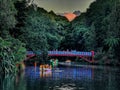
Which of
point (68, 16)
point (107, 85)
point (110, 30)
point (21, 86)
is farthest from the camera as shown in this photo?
point (68, 16)

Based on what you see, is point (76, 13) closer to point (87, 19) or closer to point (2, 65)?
point (87, 19)

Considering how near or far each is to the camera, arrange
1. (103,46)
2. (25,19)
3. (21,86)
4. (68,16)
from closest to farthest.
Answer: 1. (21,86)
2. (25,19)
3. (103,46)
4. (68,16)

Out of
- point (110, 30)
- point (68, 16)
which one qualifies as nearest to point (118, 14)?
point (110, 30)

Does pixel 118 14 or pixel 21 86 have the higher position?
pixel 118 14

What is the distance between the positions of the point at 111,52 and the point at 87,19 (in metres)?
19.4

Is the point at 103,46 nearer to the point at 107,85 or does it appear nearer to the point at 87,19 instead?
the point at 87,19

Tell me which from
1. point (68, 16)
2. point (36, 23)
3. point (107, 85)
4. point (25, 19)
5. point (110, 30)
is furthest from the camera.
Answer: point (68, 16)

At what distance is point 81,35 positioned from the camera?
3671 inches

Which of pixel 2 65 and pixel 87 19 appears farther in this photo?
pixel 87 19

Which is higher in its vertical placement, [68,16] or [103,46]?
[68,16]

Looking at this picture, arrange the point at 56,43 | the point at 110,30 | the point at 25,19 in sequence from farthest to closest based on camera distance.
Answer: the point at 56,43 < the point at 110,30 < the point at 25,19

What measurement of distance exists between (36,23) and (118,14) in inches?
569

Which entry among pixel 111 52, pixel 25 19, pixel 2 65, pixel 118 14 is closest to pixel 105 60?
pixel 111 52

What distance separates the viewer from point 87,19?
318ft
